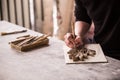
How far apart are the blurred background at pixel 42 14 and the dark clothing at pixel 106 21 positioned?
0.98m

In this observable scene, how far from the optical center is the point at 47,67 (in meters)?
0.95

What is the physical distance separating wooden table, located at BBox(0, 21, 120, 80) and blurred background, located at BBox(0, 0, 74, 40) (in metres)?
1.30

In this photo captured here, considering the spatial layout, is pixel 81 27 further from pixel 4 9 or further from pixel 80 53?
pixel 4 9

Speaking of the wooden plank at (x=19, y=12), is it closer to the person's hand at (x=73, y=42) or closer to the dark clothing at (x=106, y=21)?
the dark clothing at (x=106, y=21)

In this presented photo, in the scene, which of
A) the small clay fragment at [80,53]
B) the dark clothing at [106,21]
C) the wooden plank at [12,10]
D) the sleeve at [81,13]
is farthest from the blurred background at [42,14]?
the small clay fragment at [80,53]

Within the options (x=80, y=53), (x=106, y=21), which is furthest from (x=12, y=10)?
(x=80, y=53)

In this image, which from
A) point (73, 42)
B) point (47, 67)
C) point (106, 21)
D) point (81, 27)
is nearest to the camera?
point (47, 67)

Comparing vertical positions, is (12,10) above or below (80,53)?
above

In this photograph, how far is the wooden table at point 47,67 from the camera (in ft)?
2.87

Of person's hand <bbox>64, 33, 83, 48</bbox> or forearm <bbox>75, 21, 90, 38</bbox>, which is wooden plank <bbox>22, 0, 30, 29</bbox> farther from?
person's hand <bbox>64, 33, 83, 48</bbox>

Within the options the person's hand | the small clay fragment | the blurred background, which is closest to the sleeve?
the person's hand

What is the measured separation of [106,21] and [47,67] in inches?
19.5

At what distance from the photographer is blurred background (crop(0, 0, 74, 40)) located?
Result: 7.92 feet

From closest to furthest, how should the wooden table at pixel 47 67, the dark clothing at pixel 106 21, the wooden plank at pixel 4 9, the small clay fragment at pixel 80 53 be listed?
the wooden table at pixel 47 67 < the small clay fragment at pixel 80 53 < the dark clothing at pixel 106 21 < the wooden plank at pixel 4 9
